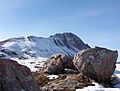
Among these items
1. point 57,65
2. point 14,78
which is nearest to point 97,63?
point 57,65

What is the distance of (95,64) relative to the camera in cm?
3095

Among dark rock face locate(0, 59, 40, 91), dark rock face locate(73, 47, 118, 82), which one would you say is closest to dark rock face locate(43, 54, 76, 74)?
dark rock face locate(73, 47, 118, 82)

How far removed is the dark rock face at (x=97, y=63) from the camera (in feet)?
101

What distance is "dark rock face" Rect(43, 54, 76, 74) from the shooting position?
37.3 m

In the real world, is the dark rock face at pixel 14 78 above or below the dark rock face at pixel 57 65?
above

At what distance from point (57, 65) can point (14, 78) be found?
2490 centimetres

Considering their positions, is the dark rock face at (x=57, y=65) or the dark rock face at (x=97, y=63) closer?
the dark rock face at (x=97, y=63)

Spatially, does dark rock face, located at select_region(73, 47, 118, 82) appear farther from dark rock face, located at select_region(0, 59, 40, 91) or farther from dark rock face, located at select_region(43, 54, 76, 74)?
dark rock face, located at select_region(0, 59, 40, 91)

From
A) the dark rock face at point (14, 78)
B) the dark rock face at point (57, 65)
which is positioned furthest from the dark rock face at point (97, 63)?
the dark rock face at point (14, 78)

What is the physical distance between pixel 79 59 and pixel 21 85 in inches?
773

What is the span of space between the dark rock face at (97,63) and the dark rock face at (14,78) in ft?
55.8

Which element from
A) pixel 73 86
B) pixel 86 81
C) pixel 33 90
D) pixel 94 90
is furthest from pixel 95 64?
pixel 33 90

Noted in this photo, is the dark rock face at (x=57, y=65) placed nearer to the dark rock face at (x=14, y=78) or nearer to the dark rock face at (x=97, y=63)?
the dark rock face at (x=97, y=63)

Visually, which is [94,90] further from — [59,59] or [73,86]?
[59,59]
